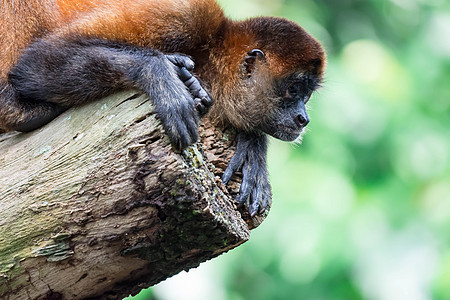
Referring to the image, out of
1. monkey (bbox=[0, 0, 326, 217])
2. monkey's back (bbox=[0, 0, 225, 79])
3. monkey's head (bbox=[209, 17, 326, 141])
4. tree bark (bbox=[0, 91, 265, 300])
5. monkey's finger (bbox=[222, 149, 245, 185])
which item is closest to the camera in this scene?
tree bark (bbox=[0, 91, 265, 300])

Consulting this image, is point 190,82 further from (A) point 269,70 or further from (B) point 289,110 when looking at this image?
(B) point 289,110

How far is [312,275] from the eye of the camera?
7305 millimetres

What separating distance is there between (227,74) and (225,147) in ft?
2.24

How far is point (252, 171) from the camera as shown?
438 cm

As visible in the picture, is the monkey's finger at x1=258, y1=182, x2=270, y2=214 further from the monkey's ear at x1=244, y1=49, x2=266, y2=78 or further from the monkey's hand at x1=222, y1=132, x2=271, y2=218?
the monkey's ear at x1=244, y1=49, x2=266, y2=78

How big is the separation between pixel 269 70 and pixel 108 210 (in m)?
1.91

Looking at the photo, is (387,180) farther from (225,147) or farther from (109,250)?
(109,250)

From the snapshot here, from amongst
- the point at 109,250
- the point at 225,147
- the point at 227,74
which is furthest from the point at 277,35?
the point at 109,250

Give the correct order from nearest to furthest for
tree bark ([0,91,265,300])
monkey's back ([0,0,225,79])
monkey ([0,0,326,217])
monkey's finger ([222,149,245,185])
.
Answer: tree bark ([0,91,265,300]) → monkey ([0,0,326,217]) → monkey's finger ([222,149,245,185]) → monkey's back ([0,0,225,79])

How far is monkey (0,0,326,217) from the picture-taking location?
3.75m

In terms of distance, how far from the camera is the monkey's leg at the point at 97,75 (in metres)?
3.48

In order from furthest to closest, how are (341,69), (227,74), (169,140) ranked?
(341,69)
(227,74)
(169,140)

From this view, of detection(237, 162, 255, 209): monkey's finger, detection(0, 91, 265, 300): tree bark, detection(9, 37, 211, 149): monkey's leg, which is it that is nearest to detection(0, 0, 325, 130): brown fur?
detection(9, 37, 211, 149): monkey's leg

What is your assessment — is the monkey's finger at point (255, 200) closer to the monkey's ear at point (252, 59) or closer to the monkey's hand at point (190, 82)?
the monkey's hand at point (190, 82)
